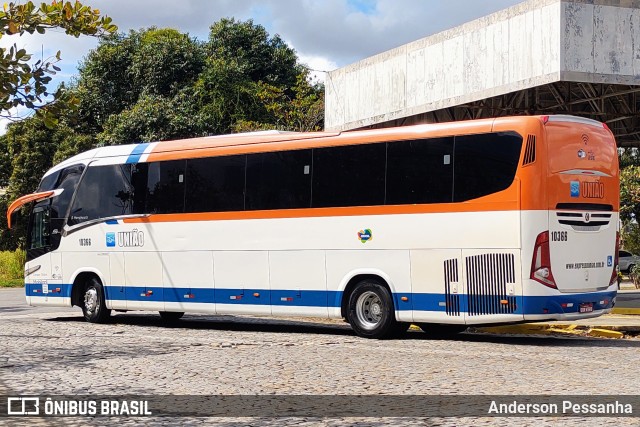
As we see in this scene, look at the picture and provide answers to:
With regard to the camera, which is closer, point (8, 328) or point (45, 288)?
point (8, 328)

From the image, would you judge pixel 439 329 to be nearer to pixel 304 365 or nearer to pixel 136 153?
pixel 304 365

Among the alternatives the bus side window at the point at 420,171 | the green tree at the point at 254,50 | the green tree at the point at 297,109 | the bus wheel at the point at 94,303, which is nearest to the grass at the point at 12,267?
the green tree at the point at 297,109

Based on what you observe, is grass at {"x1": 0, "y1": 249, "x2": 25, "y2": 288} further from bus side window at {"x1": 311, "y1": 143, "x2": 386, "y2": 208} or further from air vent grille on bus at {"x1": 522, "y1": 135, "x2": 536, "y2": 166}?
air vent grille on bus at {"x1": 522, "y1": 135, "x2": 536, "y2": 166}

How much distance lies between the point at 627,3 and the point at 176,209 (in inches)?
387

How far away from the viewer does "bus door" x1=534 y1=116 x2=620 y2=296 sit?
14.1 metres

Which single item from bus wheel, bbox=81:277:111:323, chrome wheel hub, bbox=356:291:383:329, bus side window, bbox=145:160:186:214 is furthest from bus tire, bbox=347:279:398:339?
bus wheel, bbox=81:277:111:323

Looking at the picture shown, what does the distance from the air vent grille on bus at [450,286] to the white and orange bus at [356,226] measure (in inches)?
0.8

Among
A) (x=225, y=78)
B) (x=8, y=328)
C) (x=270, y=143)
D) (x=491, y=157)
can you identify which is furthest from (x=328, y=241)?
(x=225, y=78)

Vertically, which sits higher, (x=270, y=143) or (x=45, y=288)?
(x=270, y=143)

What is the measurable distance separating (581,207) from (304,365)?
5352 mm

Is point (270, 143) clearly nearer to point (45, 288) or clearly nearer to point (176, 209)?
point (176, 209)

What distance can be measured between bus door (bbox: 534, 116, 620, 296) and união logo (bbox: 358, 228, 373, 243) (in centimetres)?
293

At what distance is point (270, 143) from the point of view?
17219mm

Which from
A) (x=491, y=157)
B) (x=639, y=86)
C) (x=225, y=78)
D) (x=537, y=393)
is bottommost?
(x=537, y=393)
